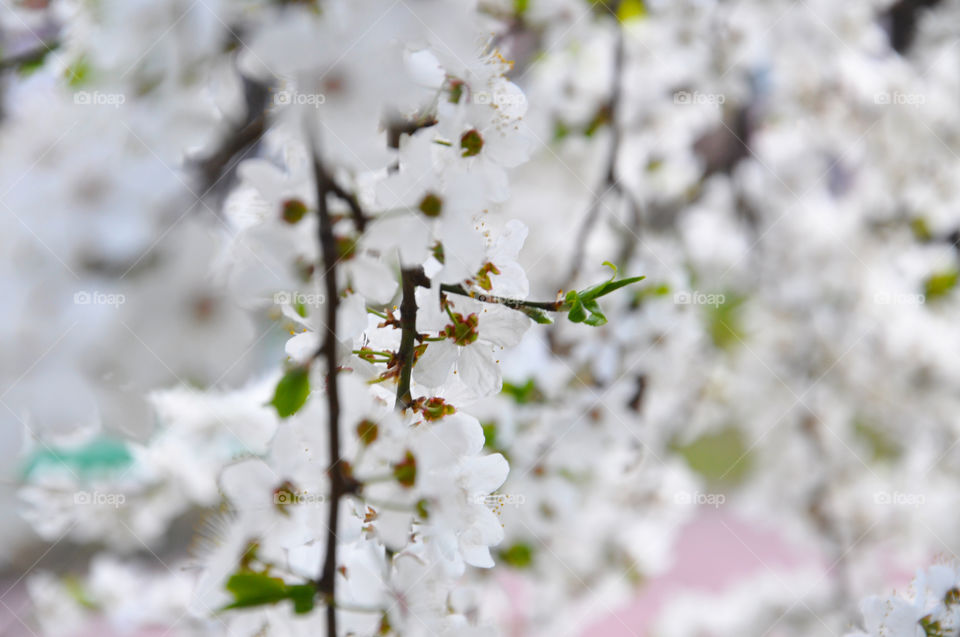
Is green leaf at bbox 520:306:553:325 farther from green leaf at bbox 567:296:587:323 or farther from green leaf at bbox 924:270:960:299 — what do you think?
green leaf at bbox 924:270:960:299

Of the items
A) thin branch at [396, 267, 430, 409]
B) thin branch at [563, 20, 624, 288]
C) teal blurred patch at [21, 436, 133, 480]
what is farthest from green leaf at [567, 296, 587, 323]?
teal blurred patch at [21, 436, 133, 480]

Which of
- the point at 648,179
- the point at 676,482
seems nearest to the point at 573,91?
the point at 648,179

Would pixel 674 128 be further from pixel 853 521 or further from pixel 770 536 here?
pixel 770 536

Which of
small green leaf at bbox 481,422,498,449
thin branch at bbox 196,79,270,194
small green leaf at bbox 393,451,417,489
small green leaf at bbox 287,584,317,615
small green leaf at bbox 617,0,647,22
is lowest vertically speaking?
small green leaf at bbox 481,422,498,449

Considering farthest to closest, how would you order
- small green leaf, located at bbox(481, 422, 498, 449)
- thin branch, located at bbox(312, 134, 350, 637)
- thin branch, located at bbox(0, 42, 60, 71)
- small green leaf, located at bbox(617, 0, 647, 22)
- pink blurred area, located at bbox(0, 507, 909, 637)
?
pink blurred area, located at bbox(0, 507, 909, 637) < small green leaf, located at bbox(617, 0, 647, 22) < small green leaf, located at bbox(481, 422, 498, 449) < thin branch, located at bbox(0, 42, 60, 71) < thin branch, located at bbox(312, 134, 350, 637)

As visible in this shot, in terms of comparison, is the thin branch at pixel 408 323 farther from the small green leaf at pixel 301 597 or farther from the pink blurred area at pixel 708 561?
the pink blurred area at pixel 708 561

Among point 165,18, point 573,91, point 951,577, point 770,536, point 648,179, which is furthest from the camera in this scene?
point 770,536

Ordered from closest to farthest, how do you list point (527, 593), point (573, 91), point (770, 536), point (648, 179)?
point (573, 91) < point (648, 179) < point (527, 593) < point (770, 536)
